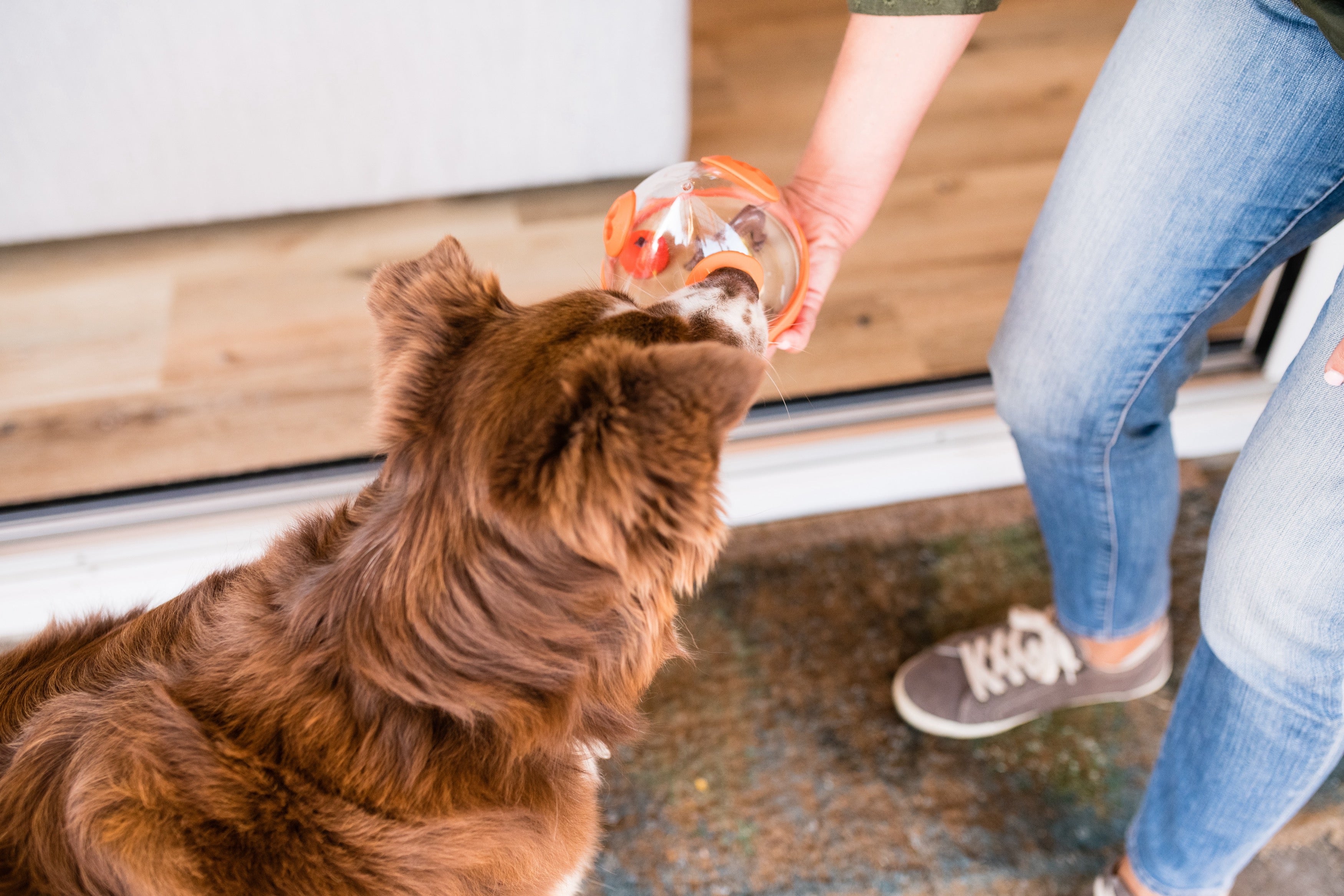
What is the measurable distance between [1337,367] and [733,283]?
0.60 meters

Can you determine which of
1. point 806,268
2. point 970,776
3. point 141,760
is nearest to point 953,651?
point 970,776

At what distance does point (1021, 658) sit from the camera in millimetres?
1571

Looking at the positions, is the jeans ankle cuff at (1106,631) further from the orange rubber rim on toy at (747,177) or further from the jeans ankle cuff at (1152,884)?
the orange rubber rim on toy at (747,177)

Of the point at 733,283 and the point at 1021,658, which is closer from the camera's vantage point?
the point at 733,283

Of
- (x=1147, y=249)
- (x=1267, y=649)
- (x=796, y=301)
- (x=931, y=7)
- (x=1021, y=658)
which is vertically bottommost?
(x=1021, y=658)

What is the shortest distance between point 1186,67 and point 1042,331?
0.33 meters

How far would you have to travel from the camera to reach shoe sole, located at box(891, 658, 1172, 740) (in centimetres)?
156

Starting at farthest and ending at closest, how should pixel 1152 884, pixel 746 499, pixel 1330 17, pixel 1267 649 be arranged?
pixel 746 499
pixel 1152 884
pixel 1267 649
pixel 1330 17

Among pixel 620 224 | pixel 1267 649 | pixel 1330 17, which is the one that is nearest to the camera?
pixel 1330 17

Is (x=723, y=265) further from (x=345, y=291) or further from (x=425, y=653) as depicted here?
(x=345, y=291)

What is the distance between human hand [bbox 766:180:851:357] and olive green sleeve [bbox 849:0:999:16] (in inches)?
10.1

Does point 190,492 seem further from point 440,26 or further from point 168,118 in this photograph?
point 440,26

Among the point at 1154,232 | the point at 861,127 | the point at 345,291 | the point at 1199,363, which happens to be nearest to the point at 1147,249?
the point at 1154,232

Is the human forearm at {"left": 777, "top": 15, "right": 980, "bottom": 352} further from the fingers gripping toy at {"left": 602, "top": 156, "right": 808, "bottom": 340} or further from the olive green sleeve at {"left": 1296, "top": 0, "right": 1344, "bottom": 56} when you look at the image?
the olive green sleeve at {"left": 1296, "top": 0, "right": 1344, "bottom": 56}
